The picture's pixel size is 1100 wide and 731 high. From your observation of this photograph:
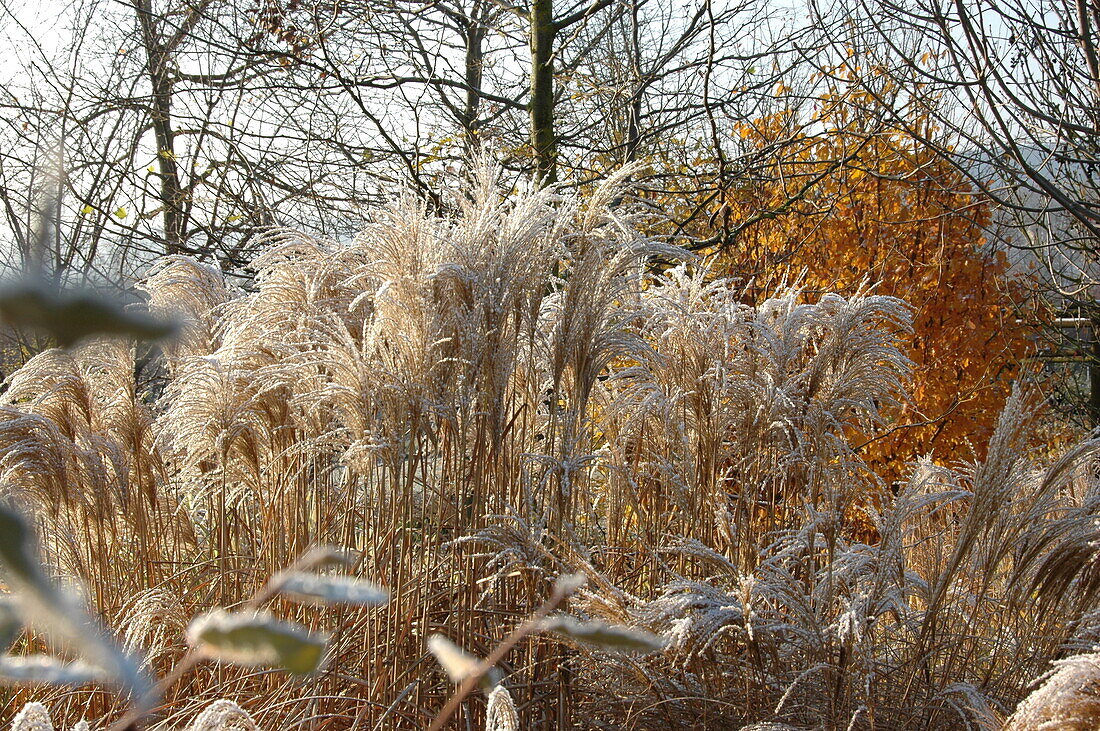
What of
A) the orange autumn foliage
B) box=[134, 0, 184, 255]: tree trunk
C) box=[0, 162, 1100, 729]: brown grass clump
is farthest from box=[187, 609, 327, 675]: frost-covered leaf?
box=[134, 0, 184, 255]: tree trunk

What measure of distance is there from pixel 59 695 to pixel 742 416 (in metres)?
2.17

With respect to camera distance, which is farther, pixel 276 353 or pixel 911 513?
pixel 276 353

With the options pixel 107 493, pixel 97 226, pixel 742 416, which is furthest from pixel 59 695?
pixel 97 226

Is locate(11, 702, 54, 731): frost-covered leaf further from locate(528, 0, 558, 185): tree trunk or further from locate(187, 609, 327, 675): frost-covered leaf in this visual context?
locate(528, 0, 558, 185): tree trunk

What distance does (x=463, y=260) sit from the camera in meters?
2.43

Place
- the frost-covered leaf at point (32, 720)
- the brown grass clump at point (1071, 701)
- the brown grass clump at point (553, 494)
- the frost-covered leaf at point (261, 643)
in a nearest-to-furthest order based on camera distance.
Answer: the frost-covered leaf at point (261, 643), the frost-covered leaf at point (32, 720), the brown grass clump at point (1071, 701), the brown grass clump at point (553, 494)

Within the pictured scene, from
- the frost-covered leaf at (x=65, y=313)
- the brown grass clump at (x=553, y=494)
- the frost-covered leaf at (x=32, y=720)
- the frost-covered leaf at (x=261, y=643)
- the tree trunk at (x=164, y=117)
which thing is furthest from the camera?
the tree trunk at (x=164, y=117)

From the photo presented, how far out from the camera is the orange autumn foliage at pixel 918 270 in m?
6.16

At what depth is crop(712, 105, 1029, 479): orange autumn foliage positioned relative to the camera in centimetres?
616

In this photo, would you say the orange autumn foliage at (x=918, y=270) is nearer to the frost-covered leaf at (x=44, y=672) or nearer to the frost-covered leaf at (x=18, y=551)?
the frost-covered leaf at (x=44, y=672)

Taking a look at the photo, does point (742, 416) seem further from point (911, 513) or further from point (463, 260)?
point (463, 260)

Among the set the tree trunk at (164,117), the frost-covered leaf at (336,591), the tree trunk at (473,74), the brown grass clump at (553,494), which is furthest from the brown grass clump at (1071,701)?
the tree trunk at (164,117)

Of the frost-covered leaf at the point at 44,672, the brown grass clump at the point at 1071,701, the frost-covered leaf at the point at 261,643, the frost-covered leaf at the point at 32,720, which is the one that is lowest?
the brown grass clump at the point at 1071,701

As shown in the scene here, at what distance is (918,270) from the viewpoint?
6.43 metres
